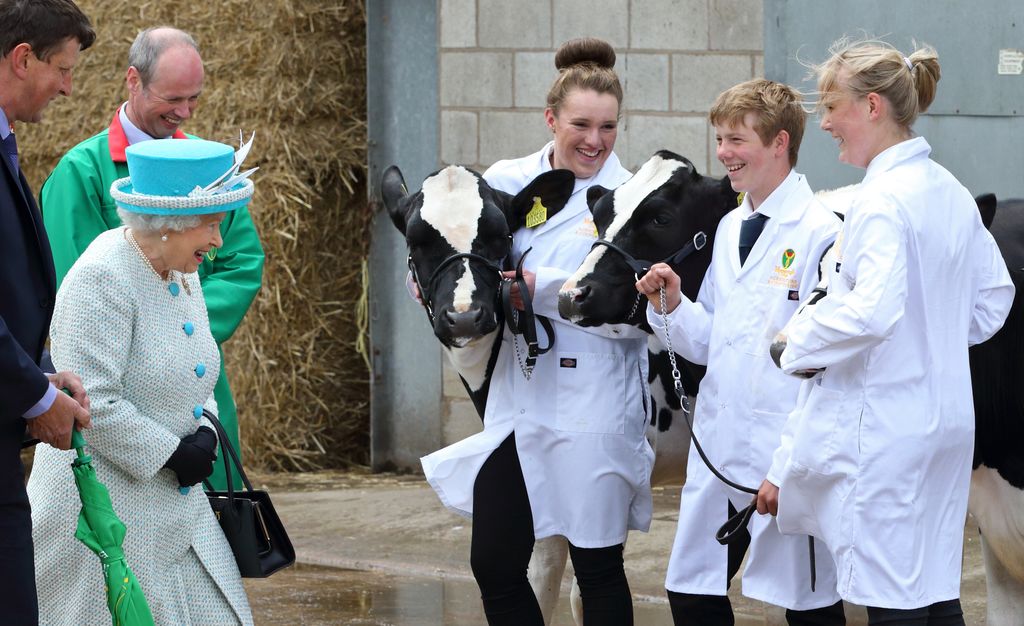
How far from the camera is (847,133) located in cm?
311

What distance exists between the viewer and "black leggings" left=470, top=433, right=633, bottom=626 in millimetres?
3646

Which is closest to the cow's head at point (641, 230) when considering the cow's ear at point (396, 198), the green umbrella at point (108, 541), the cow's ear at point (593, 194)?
the cow's ear at point (593, 194)

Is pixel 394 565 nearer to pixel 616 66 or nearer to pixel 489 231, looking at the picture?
pixel 489 231

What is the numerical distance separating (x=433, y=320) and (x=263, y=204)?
3.95 meters

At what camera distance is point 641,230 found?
373cm

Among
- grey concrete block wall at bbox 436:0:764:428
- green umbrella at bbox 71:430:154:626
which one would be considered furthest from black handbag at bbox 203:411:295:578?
grey concrete block wall at bbox 436:0:764:428

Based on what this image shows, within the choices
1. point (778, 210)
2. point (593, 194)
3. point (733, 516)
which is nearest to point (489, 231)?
point (593, 194)

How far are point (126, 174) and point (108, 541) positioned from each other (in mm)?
1668

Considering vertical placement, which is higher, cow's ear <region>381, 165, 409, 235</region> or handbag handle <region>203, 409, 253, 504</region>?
cow's ear <region>381, 165, 409, 235</region>

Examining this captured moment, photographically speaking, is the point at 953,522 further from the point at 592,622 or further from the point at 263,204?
the point at 263,204

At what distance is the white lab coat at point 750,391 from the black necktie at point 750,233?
0.07 ft

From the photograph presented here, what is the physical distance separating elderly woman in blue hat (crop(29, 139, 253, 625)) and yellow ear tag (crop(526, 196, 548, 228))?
995mm

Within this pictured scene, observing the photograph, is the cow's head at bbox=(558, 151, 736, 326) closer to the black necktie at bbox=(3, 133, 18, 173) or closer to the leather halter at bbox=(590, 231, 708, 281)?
the leather halter at bbox=(590, 231, 708, 281)

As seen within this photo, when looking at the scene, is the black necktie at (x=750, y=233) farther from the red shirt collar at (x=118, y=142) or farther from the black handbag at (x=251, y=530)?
the red shirt collar at (x=118, y=142)
